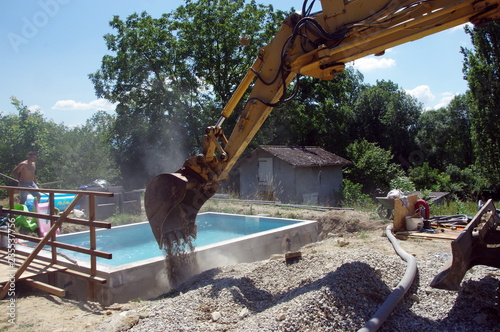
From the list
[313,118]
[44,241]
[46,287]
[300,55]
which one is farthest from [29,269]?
[313,118]

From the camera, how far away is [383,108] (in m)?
39.4

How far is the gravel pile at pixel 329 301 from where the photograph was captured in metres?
3.82

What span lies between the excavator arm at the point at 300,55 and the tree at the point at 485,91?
64.5 feet

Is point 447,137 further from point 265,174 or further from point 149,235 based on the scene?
point 149,235

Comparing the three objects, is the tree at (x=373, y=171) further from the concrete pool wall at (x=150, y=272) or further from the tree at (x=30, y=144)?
the concrete pool wall at (x=150, y=272)

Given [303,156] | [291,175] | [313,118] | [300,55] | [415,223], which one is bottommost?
[415,223]

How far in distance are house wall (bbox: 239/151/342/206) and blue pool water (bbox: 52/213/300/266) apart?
757 centimetres

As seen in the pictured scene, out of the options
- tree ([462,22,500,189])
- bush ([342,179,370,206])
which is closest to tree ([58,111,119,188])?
bush ([342,179,370,206])

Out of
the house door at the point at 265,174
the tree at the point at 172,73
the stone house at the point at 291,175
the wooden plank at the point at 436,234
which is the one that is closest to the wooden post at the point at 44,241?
the wooden plank at the point at 436,234

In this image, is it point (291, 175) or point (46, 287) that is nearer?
point (46, 287)

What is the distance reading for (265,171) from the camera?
21703 millimetres

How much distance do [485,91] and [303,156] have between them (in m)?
10.1

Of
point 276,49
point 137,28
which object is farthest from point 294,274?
point 137,28

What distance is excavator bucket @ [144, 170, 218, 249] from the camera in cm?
562
